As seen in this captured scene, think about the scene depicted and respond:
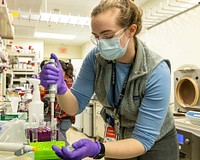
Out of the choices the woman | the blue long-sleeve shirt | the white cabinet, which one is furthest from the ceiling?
the blue long-sleeve shirt

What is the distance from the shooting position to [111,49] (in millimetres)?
1013

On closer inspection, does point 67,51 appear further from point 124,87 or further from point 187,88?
point 124,87

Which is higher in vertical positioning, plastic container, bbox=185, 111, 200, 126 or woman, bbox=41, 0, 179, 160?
woman, bbox=41, 0, 179, 160

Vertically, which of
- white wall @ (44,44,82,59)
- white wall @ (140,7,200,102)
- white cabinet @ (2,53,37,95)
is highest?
white wall @ (44,44,82,59)

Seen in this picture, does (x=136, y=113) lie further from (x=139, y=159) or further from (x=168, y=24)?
(x=168, y=24)

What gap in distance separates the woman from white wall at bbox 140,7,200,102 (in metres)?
2.14

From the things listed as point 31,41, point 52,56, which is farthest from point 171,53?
point 31,41

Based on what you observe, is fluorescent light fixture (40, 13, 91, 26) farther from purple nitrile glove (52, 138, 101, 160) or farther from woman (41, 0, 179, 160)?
purple nitrile glove (52, 138, 101, 160)

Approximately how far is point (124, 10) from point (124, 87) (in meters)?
0.35

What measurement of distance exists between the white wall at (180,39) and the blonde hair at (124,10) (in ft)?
7.15

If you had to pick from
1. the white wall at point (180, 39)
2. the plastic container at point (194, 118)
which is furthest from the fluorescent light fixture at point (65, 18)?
the plastic container at point (194, 118)

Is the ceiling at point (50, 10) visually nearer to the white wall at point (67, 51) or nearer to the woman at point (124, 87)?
the white wall at point (67, 51)

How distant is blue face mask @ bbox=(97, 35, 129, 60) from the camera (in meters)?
1.00

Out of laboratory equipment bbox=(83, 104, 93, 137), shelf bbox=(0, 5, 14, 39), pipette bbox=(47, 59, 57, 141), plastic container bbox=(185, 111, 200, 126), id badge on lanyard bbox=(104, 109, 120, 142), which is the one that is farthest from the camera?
laboratory equipment bbox=(83, 104, 93, 137)
